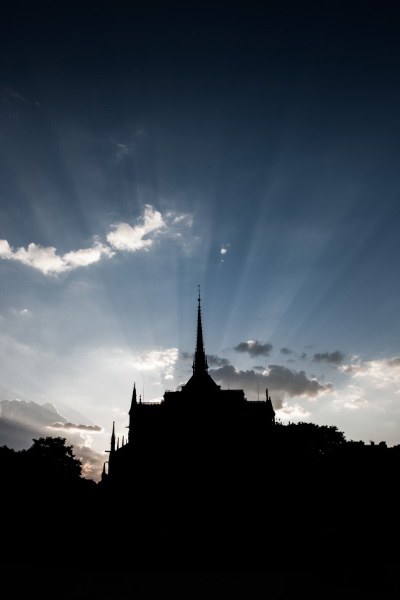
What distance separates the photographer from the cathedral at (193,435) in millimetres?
50531

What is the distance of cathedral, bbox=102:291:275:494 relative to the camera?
50531 mm

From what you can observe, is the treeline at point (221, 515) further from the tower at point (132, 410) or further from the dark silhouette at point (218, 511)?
Answer: the tower at point (132, 410)

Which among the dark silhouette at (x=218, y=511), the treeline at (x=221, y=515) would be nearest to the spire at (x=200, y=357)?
the dark silhouette at (x=218, y=511)

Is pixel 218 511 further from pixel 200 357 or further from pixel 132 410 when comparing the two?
pixel 132 410

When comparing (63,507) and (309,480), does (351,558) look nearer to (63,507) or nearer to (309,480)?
(309,480)

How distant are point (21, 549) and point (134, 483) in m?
18.9

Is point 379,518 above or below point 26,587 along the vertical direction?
above

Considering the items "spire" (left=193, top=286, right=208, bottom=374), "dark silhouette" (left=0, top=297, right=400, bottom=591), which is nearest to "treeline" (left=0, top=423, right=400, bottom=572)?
"dark silhouette" (left=0, top=297, right=400, bottom=591)

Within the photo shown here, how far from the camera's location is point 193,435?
194 ft

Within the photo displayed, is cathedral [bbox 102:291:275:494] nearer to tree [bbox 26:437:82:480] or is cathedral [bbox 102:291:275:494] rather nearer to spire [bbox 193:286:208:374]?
spire [bbox 193:286:208:374]

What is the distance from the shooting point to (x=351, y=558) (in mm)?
28844

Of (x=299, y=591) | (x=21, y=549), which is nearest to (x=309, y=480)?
(x=299, y=591)

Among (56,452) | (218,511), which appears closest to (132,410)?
(56,452)

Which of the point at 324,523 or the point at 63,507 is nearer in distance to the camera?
the point at 324,523
